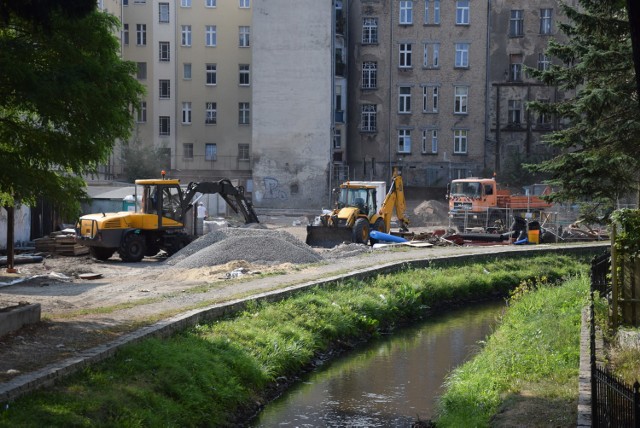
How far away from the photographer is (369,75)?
232 ft

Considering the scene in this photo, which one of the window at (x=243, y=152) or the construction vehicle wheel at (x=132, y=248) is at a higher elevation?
the window at (x=243, y=152)

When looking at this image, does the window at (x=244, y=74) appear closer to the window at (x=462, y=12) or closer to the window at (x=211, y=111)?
the window at (x=211, y=111)

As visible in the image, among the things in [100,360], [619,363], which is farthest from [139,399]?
[619,363]

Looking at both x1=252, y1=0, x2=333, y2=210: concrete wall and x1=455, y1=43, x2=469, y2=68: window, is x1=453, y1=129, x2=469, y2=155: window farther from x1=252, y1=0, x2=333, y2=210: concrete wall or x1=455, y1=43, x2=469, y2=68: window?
x1=252, y1=0, x2=333, y2=210: concrete wall

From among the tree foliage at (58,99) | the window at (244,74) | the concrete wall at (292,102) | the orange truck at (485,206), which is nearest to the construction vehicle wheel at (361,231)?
the orange truck at (485,206)

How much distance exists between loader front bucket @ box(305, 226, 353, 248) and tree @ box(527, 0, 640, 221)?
13.2 metres

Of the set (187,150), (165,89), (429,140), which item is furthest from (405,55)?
(165,89)

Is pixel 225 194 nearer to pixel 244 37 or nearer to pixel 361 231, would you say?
pixel 361 231

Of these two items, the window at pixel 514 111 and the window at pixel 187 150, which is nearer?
the window at pixel 514 111

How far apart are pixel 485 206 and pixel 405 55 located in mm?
21394

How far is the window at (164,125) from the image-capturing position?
74062 millimetres

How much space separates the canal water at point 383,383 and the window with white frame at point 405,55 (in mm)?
46118

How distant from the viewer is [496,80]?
2768 inches

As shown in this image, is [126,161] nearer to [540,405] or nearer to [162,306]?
[162,306]
